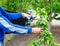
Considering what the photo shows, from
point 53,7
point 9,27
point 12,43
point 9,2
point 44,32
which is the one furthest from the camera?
point 9,2

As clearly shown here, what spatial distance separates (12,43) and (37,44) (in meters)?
4.69

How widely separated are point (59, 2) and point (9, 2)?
3493mm

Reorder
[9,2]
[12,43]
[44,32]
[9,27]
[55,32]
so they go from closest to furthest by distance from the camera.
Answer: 1. [44,32]
2. [9,27]
3. [12,43]
4. [9,2]
5. [55,32]

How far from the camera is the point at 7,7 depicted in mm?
9633

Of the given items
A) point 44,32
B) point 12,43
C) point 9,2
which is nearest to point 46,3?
point 12,43

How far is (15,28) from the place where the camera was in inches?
115

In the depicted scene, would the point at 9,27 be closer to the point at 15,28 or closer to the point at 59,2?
the point at 15,28

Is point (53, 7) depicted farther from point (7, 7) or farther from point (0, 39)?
point (7, 7)

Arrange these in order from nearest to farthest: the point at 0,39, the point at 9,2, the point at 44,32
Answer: the point at 44,32 < the point at 0,39 < the point at 9,2

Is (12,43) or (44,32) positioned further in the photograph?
(12,43)

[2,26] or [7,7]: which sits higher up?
[2,26]

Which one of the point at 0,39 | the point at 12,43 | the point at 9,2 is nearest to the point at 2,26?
the point at 0,39

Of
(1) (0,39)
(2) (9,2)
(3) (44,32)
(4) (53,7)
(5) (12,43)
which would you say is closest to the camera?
(3) (44,32)

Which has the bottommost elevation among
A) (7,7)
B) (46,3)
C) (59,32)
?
(59,32)
